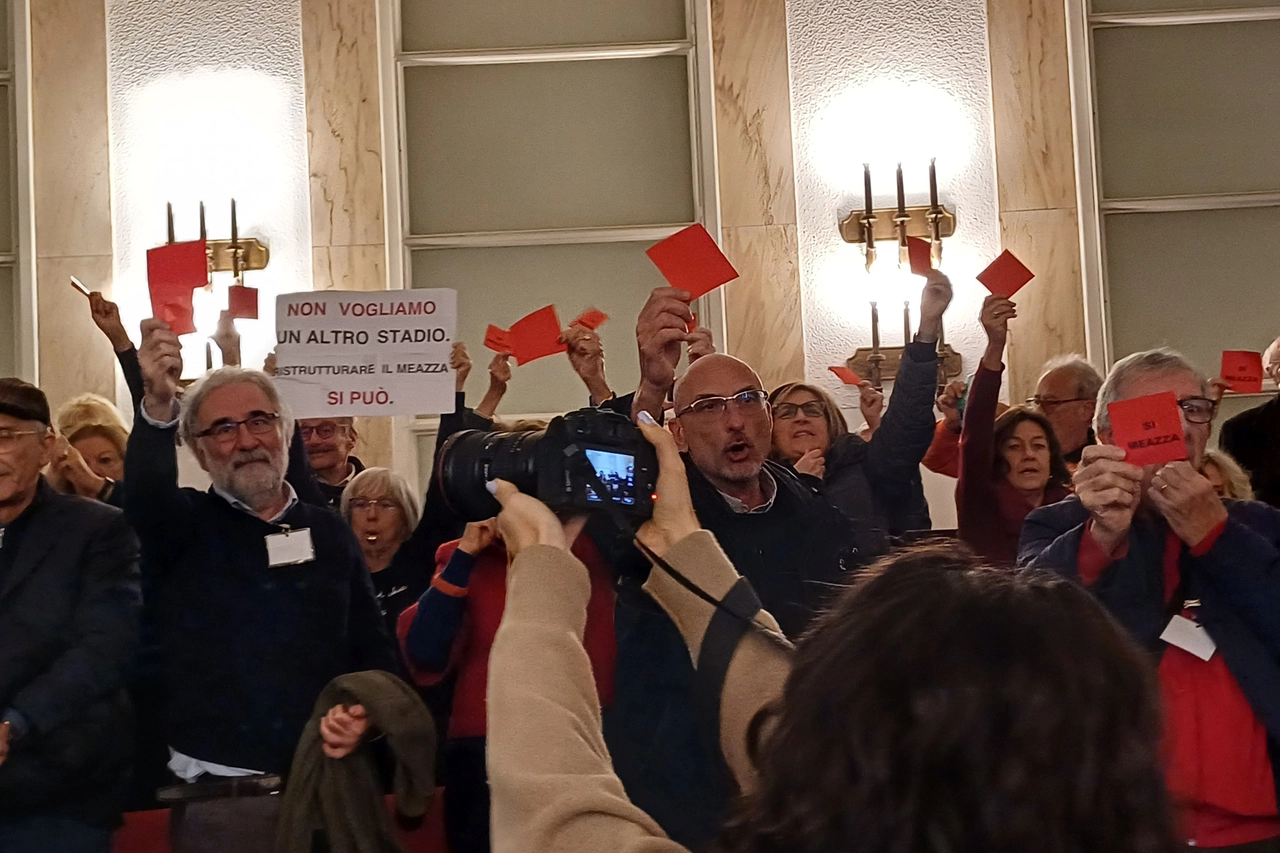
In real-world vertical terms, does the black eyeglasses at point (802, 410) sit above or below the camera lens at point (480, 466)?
above

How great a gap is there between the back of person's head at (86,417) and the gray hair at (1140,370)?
→ 2.68m

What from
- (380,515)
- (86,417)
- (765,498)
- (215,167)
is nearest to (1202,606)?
(765,498)

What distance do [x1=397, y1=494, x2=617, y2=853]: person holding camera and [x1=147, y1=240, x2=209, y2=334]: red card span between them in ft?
3.24

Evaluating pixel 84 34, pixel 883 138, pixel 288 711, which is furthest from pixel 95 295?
pixel 883 138

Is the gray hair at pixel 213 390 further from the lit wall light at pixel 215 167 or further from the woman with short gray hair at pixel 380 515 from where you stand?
the lit wall light at pixel 215 167

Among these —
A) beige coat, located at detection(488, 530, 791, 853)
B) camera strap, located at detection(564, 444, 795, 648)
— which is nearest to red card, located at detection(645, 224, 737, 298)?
camera strap, located at detection(564, 444, 795, 648)

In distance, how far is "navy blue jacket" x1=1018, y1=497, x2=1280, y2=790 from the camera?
252 cm

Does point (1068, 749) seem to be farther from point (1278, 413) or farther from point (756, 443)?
point (1278, 413)

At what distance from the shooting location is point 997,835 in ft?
3.05

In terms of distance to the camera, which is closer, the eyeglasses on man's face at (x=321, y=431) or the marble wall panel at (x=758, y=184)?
the eyeglasses on man's face at (x=321, y=431)

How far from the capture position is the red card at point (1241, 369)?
4.30 m

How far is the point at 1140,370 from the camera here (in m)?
2.77

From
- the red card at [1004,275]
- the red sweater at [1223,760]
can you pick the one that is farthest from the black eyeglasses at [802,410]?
the red sweater at [1223,760]

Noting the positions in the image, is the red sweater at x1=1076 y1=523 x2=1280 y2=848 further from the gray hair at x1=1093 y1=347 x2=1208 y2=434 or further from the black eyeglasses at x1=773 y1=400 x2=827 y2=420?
the black eyeglasses at x1=773 y1=400 x2=827 y2=420
